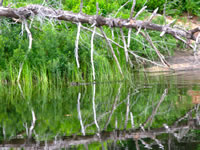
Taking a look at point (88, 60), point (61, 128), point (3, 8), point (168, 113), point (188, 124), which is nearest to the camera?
point (188, 124)

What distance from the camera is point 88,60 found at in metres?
7.94

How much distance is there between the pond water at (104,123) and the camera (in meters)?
2.42

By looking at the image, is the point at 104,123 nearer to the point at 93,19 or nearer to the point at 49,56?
the point at 93,19

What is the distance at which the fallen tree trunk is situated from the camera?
195 inches

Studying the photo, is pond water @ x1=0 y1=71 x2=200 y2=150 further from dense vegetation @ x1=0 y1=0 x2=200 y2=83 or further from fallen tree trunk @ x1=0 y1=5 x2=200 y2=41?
dense vegetation @ x1=0 y1=0 x2=200 y2=83

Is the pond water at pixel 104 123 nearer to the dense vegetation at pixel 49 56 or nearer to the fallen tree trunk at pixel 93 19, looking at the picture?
the fallen tree trunk at pixel 93 19

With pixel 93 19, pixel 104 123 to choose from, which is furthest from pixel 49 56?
pixel 104 123

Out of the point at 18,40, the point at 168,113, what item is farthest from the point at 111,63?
the point at 168,113

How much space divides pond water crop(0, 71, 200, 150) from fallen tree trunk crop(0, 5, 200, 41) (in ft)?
3.02

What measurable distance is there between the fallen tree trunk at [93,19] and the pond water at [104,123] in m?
0.92

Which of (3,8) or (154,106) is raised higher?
(3,8)

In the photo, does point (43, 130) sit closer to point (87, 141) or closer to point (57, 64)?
point (87, 141)

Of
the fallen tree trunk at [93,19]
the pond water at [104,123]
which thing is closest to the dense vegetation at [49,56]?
the fallen tree trunk at [93,19]

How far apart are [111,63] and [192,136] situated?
5950mm
